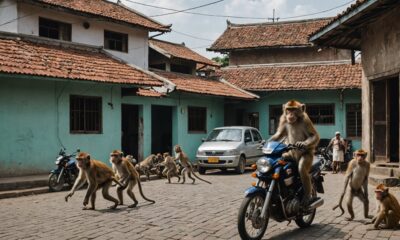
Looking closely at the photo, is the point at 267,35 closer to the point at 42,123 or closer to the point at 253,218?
the point at 42,123

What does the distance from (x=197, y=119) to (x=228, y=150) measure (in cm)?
543

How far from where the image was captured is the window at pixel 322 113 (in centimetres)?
2455

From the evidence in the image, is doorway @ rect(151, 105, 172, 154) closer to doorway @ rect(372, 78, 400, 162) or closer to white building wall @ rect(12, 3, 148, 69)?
white building wall @ rect(12, 3, 148, 69)

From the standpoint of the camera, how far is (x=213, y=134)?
19.8 metres

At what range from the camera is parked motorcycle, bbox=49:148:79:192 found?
511 inches

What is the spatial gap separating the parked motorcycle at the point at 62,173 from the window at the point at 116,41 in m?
8.34

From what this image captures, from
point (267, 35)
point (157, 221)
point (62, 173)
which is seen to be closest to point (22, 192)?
point (62, 173)

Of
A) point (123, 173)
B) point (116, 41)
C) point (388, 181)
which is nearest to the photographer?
point (123, 173)

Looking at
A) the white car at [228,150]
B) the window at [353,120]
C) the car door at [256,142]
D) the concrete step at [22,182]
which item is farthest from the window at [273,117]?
the concrete step at [22,182]

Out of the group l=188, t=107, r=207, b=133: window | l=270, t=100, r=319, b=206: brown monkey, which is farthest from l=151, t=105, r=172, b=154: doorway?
l=270, t=100, r=319, b=206: brown monkey

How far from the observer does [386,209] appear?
721 centimetres

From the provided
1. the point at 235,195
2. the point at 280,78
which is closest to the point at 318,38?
the point at 235,195

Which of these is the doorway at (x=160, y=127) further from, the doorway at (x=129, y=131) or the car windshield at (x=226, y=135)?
the car windshield at (x=226, y=135)

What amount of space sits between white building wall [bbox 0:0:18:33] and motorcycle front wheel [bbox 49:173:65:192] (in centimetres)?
659
